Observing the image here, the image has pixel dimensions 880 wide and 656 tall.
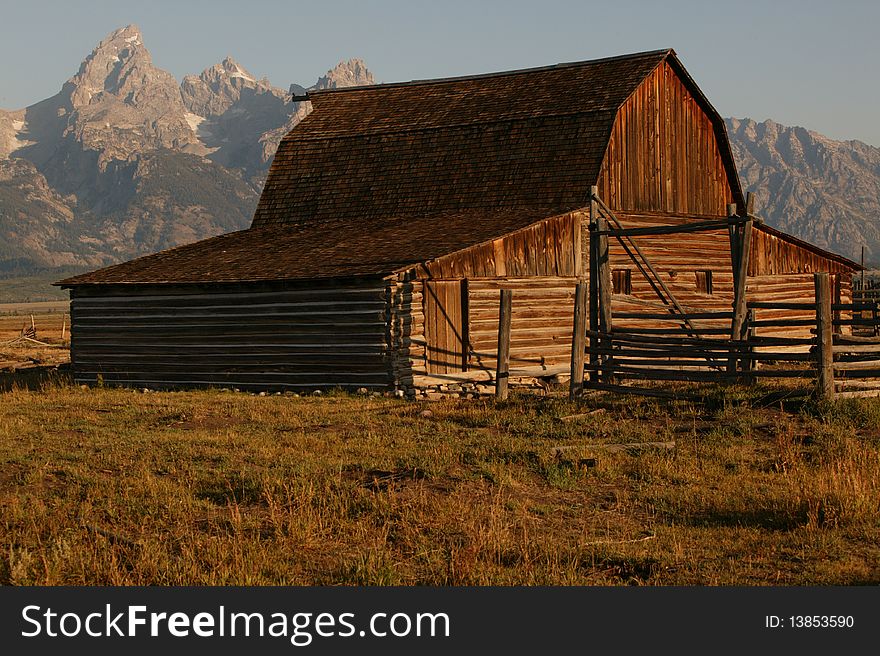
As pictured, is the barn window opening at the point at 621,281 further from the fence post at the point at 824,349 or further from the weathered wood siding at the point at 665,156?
the fence post at the point at 824,349

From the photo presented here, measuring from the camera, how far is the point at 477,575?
10195 mm

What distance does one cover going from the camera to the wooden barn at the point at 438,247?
87.1ft

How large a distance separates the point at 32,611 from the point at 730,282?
28096 mm

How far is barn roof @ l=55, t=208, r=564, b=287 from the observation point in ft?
87.4

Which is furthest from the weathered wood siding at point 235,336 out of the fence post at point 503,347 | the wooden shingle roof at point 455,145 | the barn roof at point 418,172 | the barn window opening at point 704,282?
the barn window opening at point 704,282

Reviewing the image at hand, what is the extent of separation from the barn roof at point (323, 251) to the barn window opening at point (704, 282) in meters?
5.57

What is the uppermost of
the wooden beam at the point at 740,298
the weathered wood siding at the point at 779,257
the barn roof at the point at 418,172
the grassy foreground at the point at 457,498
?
the barn roof at the point at 418,172

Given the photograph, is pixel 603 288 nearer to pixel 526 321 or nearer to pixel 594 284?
pixel 594 284

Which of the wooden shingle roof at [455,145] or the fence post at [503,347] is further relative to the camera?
the wooden shingle roof at [455,145]

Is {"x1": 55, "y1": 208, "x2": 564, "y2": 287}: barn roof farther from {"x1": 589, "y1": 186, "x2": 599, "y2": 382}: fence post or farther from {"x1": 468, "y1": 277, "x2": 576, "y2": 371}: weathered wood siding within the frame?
{"x1": 589, "y1": 186, "x2": 599, "y2": 382}: fence post

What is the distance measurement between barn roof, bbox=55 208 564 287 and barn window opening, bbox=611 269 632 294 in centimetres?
251

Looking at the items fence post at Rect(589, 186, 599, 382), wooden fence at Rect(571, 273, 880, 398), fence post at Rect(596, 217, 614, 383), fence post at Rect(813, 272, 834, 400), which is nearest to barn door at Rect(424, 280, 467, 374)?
wooden fence at Rect(571, 273, 880, 398)

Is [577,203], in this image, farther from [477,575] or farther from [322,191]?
[477,575]

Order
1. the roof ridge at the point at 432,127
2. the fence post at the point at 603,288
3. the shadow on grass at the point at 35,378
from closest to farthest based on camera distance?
1. the fence post at the point at 603,288
2. the shadow on grass at the point at 35,378
3. the roof ridge at the point at 432,127
